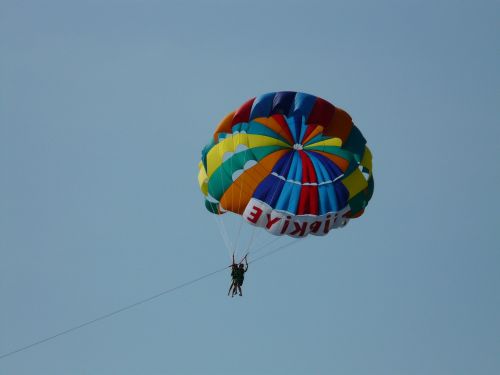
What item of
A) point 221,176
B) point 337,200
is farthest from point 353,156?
point 221,176

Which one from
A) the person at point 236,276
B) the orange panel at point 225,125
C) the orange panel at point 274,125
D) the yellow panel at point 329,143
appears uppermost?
the orange panel at point 274,125

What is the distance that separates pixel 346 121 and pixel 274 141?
8.18 feet

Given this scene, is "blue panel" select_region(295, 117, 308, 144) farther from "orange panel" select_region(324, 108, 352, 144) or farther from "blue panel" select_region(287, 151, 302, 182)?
"orange panel" select_region(324, 108, 352, 144)

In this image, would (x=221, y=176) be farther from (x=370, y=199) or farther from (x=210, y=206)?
(x=370, y=199)

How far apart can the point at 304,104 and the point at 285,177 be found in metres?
2.75

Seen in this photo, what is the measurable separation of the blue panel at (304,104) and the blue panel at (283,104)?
0.63 feet

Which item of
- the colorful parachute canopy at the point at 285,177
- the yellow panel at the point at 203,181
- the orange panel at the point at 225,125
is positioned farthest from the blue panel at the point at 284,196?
the orange panel at the point at 225,125

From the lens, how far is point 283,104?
39750mm

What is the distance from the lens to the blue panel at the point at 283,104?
3975cm

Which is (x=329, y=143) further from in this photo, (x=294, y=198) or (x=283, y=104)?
(x=283, y=104)

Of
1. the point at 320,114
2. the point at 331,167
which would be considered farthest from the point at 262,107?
the point at 331,167

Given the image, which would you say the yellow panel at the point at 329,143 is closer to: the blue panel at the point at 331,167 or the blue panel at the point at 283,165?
the blue panel at the point at 331,167

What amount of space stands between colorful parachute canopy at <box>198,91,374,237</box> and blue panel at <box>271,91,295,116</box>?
1032mm

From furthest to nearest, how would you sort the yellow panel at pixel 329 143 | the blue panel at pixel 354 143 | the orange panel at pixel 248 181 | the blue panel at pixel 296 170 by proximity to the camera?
the yellow panel at pixel 329 143 → the orange panel at pixel 248 181 → the blue panel at pixel 296 170 → the blue panel at pixel 354 143
